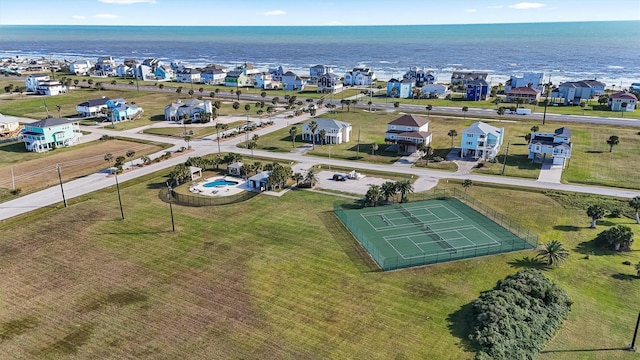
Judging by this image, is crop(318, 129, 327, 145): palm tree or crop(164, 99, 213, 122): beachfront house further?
crop(164, 99, 213, 122): beachfront house

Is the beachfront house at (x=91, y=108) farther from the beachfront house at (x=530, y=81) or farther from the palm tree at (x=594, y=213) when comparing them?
the beachfront house at (x=530, y=81)

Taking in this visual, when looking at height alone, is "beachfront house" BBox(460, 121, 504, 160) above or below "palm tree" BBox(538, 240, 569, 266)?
above

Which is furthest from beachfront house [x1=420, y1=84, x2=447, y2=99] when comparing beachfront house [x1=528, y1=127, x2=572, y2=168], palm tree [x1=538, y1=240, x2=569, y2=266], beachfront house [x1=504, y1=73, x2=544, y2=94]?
palm tree [x1=538, y1=240, x2=569, y2=266]

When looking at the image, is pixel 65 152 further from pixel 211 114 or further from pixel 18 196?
pixel 211 114

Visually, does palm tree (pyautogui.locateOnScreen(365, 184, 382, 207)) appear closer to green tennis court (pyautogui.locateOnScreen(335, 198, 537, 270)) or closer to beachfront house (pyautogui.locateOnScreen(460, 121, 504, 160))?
green tennis court (pyautogui.locateOnScreen(335, 198, 537, 270))

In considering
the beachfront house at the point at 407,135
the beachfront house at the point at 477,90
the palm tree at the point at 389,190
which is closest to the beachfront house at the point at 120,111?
the beachfront house at the point at 407,135

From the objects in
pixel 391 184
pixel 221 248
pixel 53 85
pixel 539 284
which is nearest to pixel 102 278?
pixel 221 248
